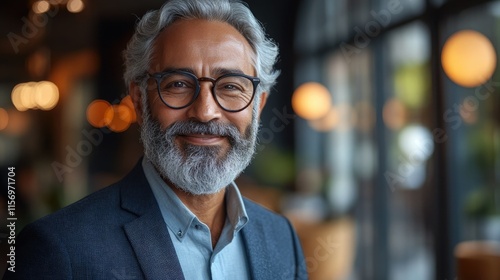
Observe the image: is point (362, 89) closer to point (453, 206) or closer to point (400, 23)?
point (400, 23)

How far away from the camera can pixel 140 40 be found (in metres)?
1.47

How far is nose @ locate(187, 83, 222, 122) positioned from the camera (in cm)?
137

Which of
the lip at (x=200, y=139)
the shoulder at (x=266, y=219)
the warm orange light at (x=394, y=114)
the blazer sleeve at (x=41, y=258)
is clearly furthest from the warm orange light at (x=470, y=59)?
the blazer sleeve at (x=41, y=258)

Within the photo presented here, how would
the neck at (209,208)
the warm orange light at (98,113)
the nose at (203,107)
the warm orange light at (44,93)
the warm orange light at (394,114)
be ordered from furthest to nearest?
1. the warm orange light at (98,113)
2. the warm orange light at (394,114)
3. the warm orange light at (44,93)
4. the neck at (209,208)
5. the nose at (203,107)

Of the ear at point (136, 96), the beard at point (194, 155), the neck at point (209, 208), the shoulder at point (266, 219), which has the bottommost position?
the shoulder at point (266, 219)

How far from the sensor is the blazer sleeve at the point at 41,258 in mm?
1271

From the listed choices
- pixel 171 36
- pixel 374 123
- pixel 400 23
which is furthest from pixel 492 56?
pixel 171 36

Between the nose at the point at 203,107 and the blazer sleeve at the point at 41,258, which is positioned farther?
the nose at the point at 203,107

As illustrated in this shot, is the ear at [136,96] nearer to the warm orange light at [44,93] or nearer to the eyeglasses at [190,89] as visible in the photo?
the eyeglasses at [190,89]

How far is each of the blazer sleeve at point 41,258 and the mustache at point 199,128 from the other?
0.38m

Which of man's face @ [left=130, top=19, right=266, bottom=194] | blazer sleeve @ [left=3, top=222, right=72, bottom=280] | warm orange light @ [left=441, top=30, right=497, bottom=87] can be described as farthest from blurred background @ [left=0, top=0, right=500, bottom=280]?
blazer sleeve @ [left=3, top=222, right=72, bottom=280]

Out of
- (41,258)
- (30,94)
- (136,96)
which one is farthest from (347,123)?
(41,258)

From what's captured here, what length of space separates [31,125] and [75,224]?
4140mm

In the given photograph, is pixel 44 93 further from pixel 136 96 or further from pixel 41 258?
pixel 41 258
